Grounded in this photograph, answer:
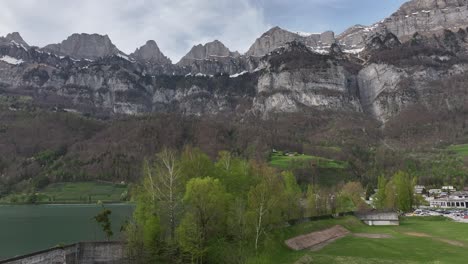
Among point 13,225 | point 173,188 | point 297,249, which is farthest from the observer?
point 13,225

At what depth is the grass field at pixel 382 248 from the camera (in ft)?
148

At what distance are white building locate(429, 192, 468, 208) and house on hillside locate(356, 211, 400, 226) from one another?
91617 millimetres

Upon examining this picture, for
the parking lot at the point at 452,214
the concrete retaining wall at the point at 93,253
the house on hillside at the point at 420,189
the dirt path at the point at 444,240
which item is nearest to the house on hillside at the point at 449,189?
the house on hillside at the point at 420,189

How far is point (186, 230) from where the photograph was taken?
38.4m

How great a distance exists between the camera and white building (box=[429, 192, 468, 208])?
15888cm

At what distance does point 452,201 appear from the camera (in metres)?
160

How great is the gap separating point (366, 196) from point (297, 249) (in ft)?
433

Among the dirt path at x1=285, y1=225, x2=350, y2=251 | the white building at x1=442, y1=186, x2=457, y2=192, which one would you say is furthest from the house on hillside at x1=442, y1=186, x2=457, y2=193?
the dirt path at x1=285, y1=225, x2=350, y2=251

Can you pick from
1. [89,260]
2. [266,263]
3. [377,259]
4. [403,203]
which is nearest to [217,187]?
[266,263]

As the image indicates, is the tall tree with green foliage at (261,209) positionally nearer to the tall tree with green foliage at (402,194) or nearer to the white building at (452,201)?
the tall tree with green foliage at (402,194)

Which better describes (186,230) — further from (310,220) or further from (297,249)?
(310,220)

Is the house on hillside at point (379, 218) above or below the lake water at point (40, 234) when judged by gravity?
above

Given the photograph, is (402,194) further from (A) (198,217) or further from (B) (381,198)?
(A) (198,217)

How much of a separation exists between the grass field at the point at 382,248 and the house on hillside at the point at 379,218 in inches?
401
